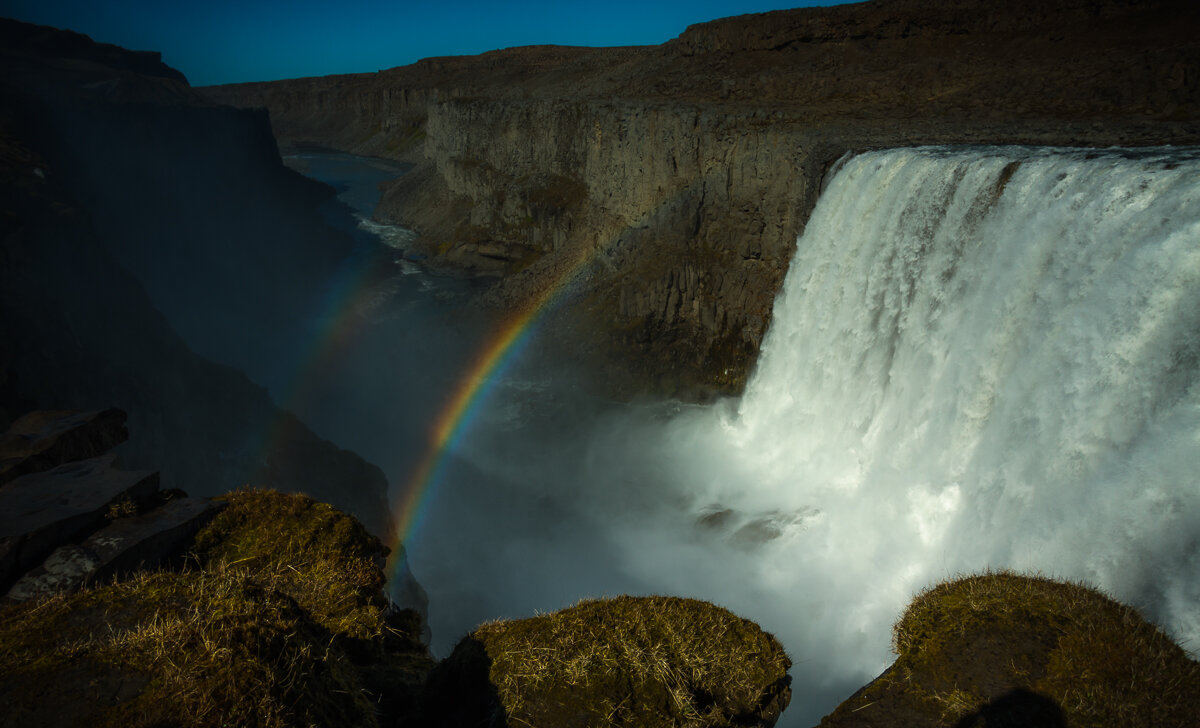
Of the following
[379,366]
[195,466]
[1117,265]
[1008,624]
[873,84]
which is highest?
[873,84]

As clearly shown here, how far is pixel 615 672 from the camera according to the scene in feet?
16.8

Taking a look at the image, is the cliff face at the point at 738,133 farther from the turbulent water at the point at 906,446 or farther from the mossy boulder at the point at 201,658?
the mossy boulder at the point at 201,658

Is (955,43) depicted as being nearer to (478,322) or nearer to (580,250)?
(580,250)

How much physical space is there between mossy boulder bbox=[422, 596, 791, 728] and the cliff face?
72.3ft

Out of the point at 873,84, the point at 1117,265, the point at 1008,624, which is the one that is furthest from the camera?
the point at 873,84

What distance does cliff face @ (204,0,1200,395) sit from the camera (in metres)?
26.3

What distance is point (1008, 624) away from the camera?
18.5ft

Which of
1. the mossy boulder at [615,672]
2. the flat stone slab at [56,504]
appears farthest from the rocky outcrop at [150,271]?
the mossy boulder at [615,672]

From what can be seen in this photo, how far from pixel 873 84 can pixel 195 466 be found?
3796 centimetres

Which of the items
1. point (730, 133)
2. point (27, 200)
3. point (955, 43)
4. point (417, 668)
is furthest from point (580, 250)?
point (417, 668)

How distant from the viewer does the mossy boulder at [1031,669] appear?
4.80 metres

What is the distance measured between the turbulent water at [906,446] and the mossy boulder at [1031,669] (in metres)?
2.53

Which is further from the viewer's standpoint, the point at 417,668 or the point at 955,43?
the point at 955,43

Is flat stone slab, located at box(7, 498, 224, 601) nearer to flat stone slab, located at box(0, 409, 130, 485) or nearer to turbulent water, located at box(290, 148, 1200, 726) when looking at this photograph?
flat stone slab, located at box(0, 409, 130, 485)
